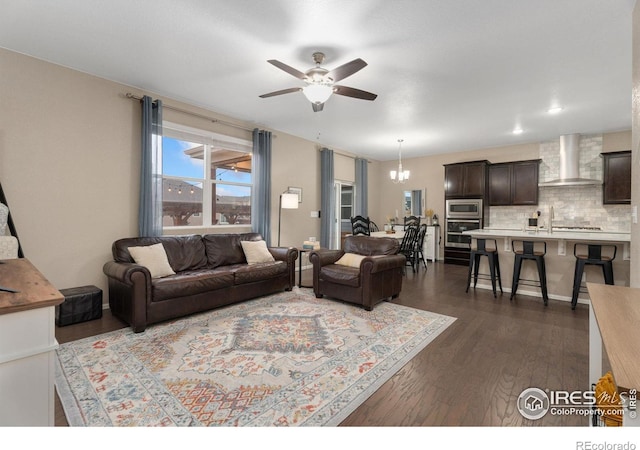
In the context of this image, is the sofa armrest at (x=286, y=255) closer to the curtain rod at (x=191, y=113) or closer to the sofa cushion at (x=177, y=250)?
the sofa cushion at (x=177, y=250)

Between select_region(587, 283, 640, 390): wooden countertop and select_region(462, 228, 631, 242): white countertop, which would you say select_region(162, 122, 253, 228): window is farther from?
select_region(587, 283, 640, 390): wooden countertop

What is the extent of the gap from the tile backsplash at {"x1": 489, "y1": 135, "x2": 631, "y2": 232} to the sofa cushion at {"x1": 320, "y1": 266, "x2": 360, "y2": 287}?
15.7 feet

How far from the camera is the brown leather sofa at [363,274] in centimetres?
371

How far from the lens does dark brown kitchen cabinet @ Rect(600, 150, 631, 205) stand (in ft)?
17.9

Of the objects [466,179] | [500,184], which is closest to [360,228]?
[466,179]

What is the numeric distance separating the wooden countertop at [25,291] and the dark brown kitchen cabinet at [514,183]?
7.58 meters

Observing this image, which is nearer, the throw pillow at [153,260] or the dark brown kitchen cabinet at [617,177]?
the throw pillow at [153,260]

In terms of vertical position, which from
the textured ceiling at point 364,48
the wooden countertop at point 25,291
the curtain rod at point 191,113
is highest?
the textured ceiling at point 364,48

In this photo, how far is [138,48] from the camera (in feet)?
9.74

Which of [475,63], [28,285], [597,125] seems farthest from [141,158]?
[597,125]

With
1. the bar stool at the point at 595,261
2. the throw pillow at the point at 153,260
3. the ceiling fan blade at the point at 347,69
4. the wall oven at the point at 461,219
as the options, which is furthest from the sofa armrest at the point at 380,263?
the wall oven at the point at 461,219

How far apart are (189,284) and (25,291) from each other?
2.17 meters

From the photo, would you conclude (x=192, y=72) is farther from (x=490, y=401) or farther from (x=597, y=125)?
(x=597, y=125)

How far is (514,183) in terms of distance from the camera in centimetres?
662
